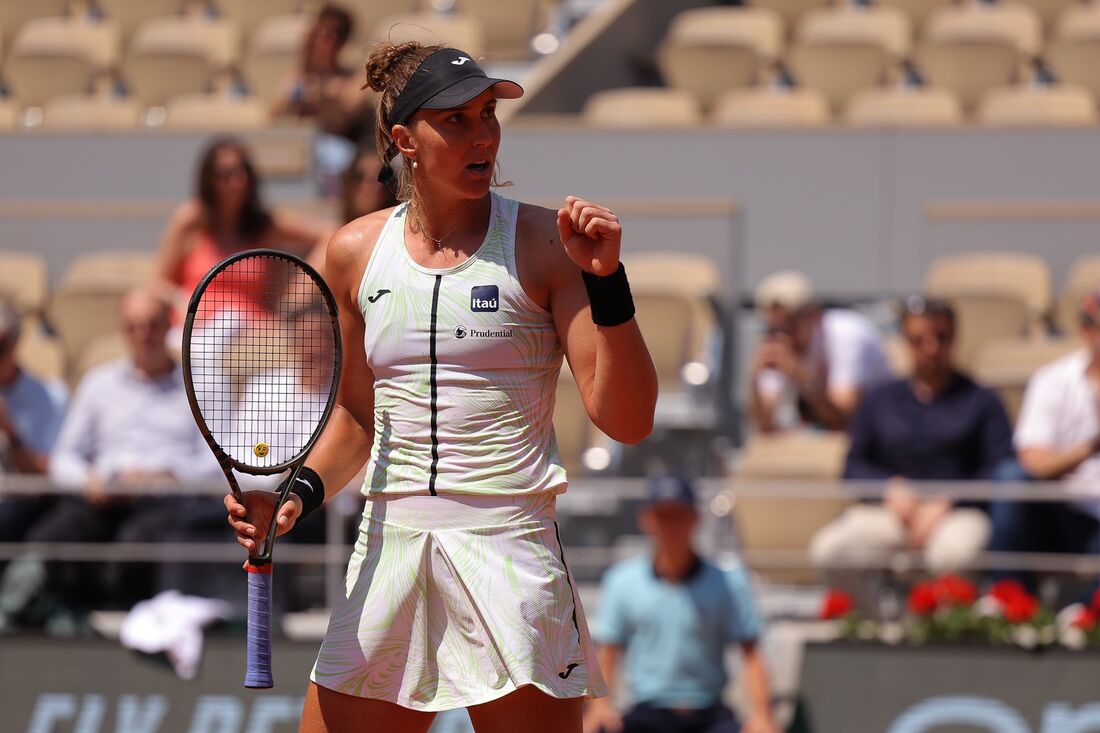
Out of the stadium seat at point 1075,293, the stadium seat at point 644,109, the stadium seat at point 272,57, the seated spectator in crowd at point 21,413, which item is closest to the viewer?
the seated spectator in crowd at point 21,413

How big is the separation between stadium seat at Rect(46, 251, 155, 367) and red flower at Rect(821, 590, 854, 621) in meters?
3.91

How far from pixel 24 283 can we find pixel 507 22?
3724 millimetres

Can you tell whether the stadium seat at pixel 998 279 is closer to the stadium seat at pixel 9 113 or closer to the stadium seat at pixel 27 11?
the stadium seat at pixel 9 113

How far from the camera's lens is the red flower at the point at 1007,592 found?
19.4 feet

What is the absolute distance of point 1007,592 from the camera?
234 inches

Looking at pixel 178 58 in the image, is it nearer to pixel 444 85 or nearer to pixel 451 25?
pixel 451 25

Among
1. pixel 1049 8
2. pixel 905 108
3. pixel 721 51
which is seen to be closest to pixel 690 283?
pixel 905 108

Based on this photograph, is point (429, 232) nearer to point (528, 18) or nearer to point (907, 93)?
point (907, 93)

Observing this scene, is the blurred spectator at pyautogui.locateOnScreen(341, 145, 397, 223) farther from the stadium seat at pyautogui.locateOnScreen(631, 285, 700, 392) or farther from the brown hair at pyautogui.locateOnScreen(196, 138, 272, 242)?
the stadium seat at pyautogui.locateOnScreen(631, 285, 700, 392)

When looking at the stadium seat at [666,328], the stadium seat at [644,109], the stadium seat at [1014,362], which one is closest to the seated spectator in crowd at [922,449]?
the stadium seat at [1014,362]

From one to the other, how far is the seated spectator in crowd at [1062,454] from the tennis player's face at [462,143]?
3.84m

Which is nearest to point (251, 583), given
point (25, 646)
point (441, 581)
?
point (441, 581)

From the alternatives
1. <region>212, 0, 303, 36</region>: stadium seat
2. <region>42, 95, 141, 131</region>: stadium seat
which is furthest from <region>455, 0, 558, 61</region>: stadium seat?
<region>42, 95, 141, 131</region>: stadium seat

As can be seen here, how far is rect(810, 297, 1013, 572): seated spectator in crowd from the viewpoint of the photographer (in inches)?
253
